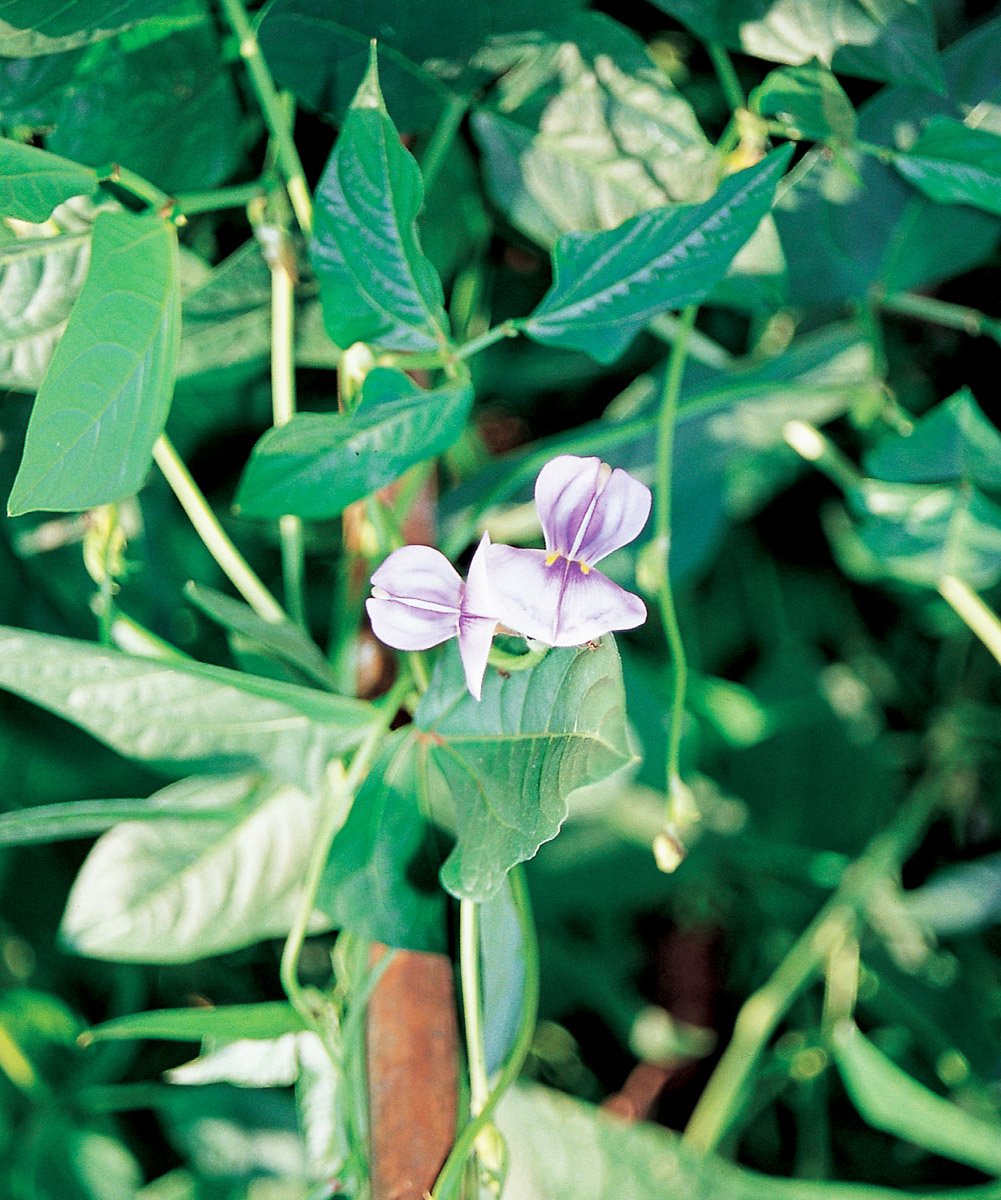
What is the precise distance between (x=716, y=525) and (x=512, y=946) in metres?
0.35

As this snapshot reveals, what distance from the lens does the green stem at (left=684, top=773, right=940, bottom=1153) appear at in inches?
29.0

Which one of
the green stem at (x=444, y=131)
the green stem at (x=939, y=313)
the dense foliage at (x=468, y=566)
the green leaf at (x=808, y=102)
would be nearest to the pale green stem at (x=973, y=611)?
the dense foliage at (x=468, y=566)

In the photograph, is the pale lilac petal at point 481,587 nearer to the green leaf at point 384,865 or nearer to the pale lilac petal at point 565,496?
the pale lilac petal at point 565,496

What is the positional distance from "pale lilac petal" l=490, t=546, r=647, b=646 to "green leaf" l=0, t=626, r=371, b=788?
0.14m

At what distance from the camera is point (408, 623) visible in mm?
357

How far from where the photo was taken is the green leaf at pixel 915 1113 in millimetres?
→ 533

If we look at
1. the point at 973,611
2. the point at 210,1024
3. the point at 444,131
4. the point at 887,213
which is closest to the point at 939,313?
the point at 887,213

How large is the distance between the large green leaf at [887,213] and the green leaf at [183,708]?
0.34 m

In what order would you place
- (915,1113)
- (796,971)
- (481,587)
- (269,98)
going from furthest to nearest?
(796,971) → (915,1113) → (269,98) → (481,587)

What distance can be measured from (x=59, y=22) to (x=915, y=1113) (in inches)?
25.4

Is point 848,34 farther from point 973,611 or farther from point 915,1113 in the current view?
point 915,1113

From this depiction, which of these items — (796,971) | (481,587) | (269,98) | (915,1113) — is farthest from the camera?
(796,971)

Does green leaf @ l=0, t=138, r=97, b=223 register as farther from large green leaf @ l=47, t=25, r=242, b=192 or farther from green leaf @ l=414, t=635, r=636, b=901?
green leaf @ l=414, t=635, r=636, b=901

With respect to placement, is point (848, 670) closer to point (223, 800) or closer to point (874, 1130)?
point (874, 1130)
